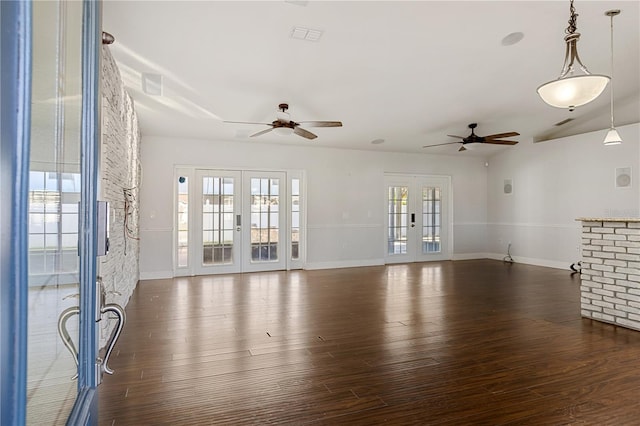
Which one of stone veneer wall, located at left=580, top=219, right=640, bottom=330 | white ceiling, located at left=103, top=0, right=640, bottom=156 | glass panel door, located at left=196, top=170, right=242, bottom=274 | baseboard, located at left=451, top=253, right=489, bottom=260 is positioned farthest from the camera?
baseboard, located at left=451, top=253, right=489, bottom=260

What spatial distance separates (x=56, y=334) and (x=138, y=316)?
13.9 feet

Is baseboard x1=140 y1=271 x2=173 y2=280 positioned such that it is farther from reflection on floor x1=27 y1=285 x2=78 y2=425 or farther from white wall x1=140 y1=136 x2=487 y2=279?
reflection on floor x1=27 y1=285 x2=78 y2=425

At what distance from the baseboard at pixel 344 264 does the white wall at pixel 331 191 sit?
0.02m

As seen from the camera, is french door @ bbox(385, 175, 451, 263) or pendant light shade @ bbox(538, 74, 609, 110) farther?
french door @ bbox(385, 175, 451, 263)

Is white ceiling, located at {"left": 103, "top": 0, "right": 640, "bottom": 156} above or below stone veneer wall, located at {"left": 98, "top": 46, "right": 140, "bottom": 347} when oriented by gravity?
above

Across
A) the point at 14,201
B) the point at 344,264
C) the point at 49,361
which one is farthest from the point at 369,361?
the point at 344,264

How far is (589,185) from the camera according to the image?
7.57 meters

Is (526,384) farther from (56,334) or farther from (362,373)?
(56,334)

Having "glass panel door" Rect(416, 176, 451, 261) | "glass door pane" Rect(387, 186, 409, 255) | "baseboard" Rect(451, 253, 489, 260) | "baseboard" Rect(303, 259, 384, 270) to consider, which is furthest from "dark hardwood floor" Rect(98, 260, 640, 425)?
"baseboard" Rect(451, 253, 489, 260)

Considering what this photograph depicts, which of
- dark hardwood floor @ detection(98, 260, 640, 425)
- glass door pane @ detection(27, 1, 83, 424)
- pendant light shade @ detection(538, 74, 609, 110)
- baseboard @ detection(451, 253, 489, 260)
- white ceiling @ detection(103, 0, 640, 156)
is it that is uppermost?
white ceiling @ detection(103, 0, 640, 156)

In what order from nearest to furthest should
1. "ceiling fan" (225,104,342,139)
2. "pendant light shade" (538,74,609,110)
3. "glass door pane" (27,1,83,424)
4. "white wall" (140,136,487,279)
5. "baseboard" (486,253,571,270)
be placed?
1. "glass door pane" (27,1,83,424)
2. "pendant light shade" (538,74,609,110)
3. "ceiling fan" (225,104,342,139)
4. "white wall" (140,136,487,279)
5. "baseboard" (486,253,571,270)

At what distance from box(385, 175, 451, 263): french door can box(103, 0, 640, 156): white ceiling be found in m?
2.16

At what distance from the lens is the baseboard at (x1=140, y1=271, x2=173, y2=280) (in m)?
6.96

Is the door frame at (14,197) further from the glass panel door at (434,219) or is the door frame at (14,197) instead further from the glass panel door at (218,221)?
the glass panel door at (434,219)
